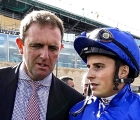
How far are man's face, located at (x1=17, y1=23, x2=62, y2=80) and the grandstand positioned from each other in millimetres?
11430

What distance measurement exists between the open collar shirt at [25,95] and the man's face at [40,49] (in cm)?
10

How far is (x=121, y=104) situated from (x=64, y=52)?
43.7 feet

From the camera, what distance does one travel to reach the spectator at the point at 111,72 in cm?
179

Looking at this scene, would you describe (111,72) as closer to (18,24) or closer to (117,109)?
(117,109)

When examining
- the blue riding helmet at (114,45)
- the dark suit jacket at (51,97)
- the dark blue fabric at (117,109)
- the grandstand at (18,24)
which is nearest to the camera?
the dark blue fabric at (117,109)

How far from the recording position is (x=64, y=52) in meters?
15.1

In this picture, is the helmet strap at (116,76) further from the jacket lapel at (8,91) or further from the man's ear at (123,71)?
the jacket lapel at (8,91)

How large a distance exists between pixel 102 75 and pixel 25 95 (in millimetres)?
628

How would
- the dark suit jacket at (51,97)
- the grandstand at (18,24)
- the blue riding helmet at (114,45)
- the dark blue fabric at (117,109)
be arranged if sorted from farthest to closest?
the grandstand at (18,24), the dark suit jacket at (51,97), the blue riding helmet at (114,45), the dark blue fabric at (117,109)

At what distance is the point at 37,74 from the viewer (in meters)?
1.95

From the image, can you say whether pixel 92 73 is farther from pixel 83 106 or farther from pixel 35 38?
pixel 35 38

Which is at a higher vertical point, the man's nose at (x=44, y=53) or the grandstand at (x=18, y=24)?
the grandstand at (x=18, y=24)

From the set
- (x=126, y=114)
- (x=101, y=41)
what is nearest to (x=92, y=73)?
(x=101, y=41)

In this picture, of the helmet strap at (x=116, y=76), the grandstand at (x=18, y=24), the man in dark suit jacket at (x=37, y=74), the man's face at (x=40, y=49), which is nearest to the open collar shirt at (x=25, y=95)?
the man in dark suit jacket at (x=37, y=74)
